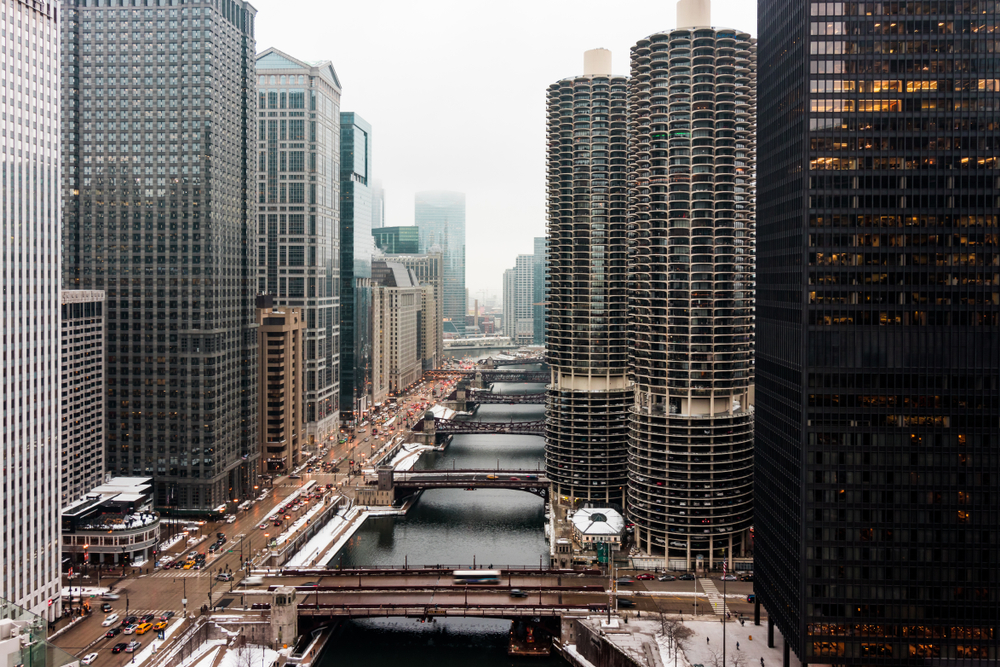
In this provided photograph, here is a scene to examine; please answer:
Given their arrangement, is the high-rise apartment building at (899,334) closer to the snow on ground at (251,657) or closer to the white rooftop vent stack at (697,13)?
the white rooftop vent stack at (697,13)

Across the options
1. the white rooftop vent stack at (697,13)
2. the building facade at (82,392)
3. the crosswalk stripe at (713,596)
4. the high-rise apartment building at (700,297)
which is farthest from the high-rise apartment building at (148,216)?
the crosswalk stripe at (713,596)

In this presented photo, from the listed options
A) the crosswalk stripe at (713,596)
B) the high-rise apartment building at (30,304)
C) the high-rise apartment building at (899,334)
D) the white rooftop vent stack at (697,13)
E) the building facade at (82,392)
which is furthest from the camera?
the building facade at (82,392)

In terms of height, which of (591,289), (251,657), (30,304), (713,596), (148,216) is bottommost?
(251,657)

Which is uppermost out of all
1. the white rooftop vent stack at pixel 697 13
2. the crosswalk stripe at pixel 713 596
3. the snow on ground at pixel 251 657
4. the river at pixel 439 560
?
the white rooftop vent stack at pixel 697 13

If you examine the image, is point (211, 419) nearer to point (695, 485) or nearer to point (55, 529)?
point (55, 529)

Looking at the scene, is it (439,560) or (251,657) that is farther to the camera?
(439,560)

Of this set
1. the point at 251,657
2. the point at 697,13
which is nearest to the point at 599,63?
the point at 697,13

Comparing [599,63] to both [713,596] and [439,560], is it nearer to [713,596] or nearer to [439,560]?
[439,560]
